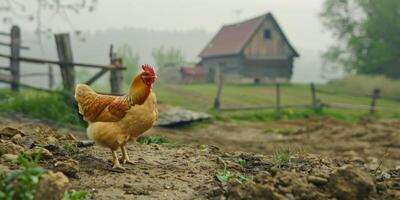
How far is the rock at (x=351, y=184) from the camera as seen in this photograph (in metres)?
3.68

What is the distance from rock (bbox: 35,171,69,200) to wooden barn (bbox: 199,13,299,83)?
35.5 metres

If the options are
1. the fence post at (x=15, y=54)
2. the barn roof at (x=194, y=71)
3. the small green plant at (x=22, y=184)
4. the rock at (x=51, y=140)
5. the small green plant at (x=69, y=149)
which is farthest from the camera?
the barn roof at (x=194, y=71)

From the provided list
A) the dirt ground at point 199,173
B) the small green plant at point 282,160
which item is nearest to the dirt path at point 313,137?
the dirt ground at point 199,173

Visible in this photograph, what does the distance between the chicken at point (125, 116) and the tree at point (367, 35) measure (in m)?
37.1

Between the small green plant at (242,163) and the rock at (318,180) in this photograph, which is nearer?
the rock at (318,180)

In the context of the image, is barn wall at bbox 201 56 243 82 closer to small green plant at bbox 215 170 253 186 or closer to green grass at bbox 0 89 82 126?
green grass at bbox 0 89 82 126

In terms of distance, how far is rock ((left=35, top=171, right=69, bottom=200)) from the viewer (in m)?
3.29

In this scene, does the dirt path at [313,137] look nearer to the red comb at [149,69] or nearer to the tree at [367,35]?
the red comb at [149,69]

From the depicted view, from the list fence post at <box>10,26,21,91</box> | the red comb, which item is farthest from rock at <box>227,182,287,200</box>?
fence post at <box>10,26,21,91</box>

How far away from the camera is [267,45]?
40.1 metres

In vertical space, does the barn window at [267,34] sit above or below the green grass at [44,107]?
above

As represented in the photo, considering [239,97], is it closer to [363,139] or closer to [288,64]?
[363,139]

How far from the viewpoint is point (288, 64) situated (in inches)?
1624

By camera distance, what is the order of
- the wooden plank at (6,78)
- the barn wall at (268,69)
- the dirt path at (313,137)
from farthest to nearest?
the barn wall at (268,69) → the wooden plank at (6,78) → the dirt path at (313,137)
